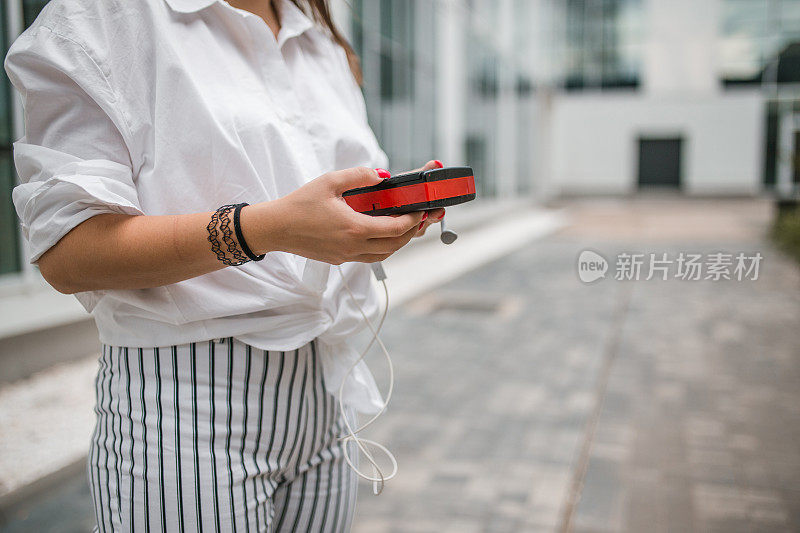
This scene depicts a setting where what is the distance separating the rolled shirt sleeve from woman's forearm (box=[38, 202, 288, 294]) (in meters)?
0.02

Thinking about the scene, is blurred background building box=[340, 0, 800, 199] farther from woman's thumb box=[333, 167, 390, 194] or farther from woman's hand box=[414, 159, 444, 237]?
woman's thumb box=[333, 167, 390, 194]

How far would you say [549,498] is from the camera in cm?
310

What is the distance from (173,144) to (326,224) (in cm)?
29

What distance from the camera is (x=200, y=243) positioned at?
869 millimetres

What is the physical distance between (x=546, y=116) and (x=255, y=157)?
88.8 feet

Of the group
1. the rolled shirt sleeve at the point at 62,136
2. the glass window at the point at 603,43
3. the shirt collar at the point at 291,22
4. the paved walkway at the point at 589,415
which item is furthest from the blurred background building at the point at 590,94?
the rolled shirt sleeve at the point at 62,136

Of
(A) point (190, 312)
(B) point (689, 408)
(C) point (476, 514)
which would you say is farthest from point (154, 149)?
(B) point (689, 408)

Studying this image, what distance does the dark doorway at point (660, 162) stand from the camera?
29484mm

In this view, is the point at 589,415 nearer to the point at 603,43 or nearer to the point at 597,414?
the point at 597,414

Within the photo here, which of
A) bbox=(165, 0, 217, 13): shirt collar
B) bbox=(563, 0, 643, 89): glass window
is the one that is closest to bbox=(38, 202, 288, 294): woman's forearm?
bbox=(165, 0, 217, 13): shirt collar

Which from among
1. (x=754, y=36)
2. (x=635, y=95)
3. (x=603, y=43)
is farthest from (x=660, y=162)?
(x=754, y=36)

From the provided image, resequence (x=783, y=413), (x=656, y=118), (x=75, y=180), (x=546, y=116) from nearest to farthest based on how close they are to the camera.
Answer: (x=75, y=180)
(x=783, y=413)
(x=546, y=116)
(x=656, y=118)

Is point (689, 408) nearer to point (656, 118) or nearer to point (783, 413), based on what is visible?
point (783, 413)

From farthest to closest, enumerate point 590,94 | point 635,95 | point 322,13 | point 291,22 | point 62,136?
point 590,94
point 635,95
point 322,13
point 291,22
point 62,136
